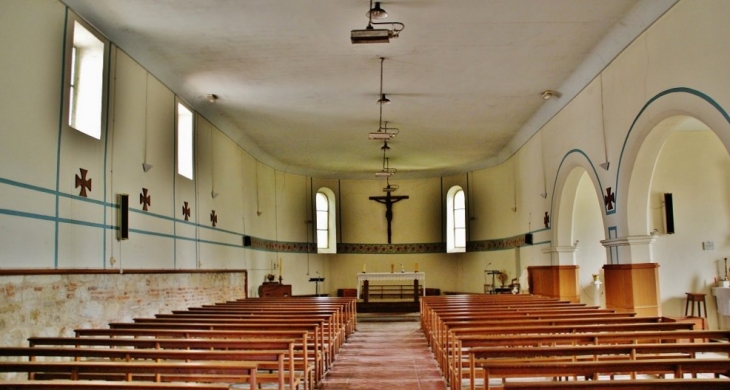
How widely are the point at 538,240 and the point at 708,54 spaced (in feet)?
27.8

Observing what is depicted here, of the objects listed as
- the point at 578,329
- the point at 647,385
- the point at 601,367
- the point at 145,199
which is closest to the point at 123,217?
the point at 145,199

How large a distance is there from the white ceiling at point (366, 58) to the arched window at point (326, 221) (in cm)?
655

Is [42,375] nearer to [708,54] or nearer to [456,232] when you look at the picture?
[708,54]

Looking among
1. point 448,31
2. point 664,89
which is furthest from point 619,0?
point 448,31

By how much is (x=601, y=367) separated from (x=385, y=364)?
17.0 ft

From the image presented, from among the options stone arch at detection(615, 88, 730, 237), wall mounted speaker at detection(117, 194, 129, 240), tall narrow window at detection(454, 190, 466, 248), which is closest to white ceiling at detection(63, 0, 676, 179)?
stone arch at detection(615, 88, 730, 237)

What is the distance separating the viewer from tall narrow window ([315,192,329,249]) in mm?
22375

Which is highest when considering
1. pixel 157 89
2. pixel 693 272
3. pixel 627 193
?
pixel 157 89

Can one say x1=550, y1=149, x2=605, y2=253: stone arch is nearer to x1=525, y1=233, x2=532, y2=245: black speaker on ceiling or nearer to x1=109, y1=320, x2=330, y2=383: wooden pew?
x1=525, y1=233, x2=532, y2=245: black speaker on ceiling

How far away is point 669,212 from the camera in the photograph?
1212 cm

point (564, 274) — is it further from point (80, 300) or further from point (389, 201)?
point (80, 300)

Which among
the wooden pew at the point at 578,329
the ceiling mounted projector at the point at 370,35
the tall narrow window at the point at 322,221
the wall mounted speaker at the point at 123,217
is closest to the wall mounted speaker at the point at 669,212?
the wooden pew at the point at 578,329

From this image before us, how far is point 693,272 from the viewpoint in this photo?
39.7 feet

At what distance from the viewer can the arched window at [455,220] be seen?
72.7 ft
